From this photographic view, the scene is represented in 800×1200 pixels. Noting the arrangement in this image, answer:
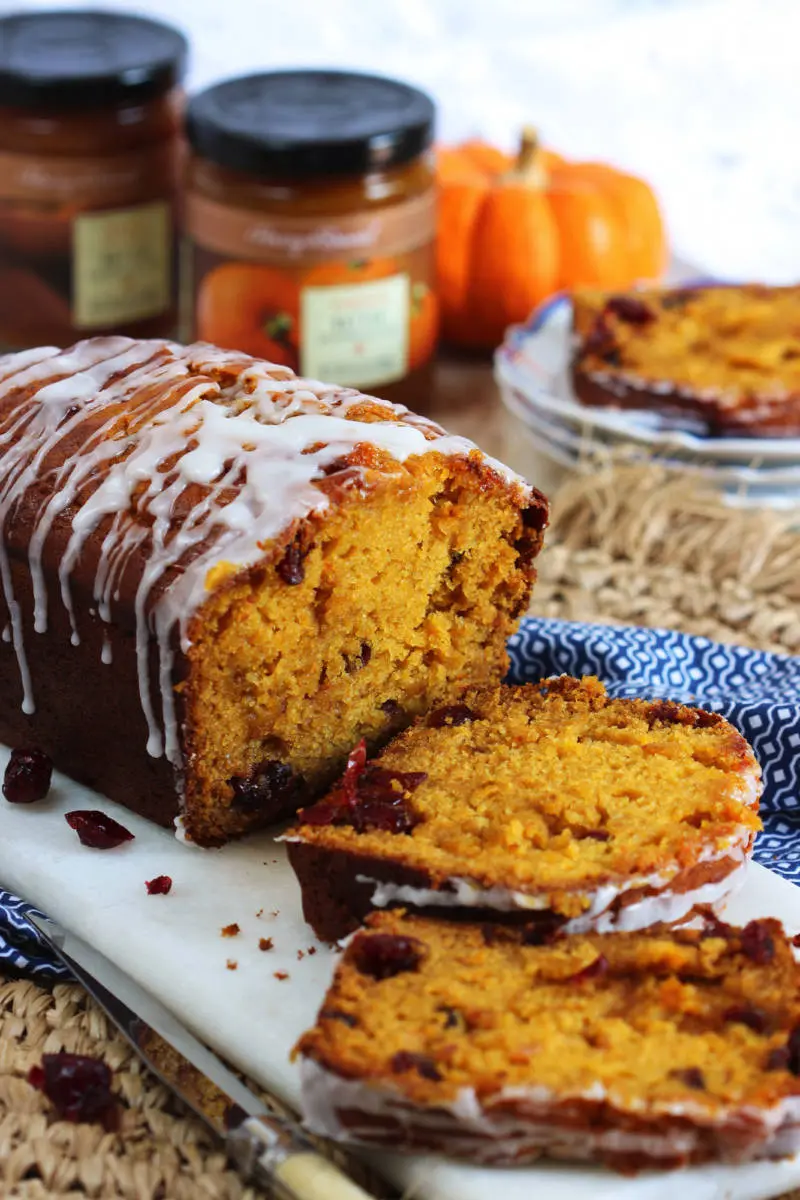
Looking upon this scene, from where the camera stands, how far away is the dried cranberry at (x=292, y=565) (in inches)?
110

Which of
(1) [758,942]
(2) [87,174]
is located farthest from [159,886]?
(2) [87,174]

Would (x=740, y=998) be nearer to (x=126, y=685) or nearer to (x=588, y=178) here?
(x=126, y=685)

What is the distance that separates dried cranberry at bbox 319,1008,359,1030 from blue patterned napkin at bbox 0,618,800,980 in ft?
3.93

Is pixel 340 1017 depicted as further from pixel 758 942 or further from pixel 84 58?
pixel 84 58

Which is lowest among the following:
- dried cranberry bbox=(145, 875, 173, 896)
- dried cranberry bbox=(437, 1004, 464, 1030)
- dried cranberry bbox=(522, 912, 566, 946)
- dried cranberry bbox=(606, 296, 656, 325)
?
dried cranberry bbox=(145, 875, 173, 896)

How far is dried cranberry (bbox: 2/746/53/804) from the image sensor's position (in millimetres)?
3127

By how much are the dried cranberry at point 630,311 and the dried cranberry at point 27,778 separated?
2403mm

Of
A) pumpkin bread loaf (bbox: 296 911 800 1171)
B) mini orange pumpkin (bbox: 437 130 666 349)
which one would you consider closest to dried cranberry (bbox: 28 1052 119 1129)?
pumpkin bread loaf (bbox: 296 911 800 1171)

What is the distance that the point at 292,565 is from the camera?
111 inches

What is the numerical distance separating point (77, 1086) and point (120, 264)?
3.20m

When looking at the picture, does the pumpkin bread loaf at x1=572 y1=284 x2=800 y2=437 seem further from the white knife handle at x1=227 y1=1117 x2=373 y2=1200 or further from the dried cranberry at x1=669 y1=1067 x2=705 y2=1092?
the white knife handle at x1=227 y1=1117 x2=373 y2=1200

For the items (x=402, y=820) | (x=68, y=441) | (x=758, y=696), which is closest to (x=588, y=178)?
(x=758, y=696)

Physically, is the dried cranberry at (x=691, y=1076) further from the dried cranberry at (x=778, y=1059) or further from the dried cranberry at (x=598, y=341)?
the dried cranberry at (x=598, y=341)

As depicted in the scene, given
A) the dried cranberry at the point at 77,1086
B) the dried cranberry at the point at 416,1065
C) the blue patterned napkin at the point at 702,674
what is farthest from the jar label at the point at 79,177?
the dried cranberry at the point at 416,1065
